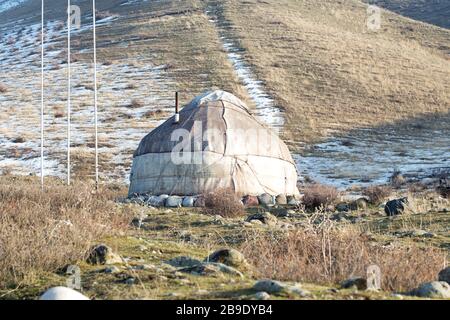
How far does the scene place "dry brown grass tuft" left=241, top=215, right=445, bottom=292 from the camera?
6062 millimetres

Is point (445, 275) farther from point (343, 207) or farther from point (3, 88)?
point (3, 88)

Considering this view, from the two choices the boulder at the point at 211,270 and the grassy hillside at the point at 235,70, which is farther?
the grassy hillside at the point at 235,70

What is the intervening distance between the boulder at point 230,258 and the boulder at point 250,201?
11.4m

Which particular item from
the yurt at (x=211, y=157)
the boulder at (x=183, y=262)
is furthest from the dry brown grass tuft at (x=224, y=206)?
the boulder at (x=183, y=262)

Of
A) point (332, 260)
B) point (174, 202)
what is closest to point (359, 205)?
point (174, 202)

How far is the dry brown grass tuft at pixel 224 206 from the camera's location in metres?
15.5

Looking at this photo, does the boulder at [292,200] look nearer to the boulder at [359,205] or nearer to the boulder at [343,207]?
the boulder at [343,207]

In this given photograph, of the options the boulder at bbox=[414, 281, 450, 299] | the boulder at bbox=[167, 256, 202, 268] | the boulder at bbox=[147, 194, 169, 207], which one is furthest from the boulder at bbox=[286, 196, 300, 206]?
the boulder at bbox=[414, 281, 450, 299]
